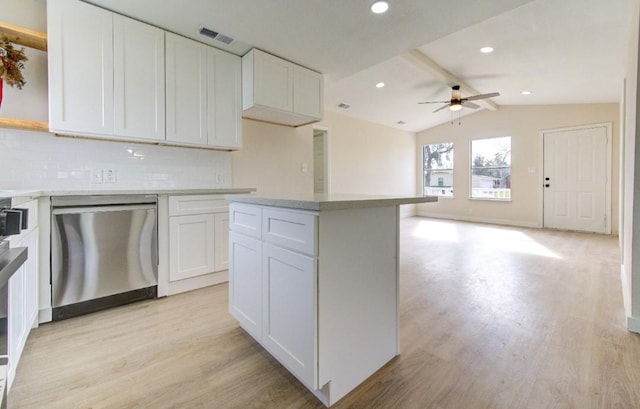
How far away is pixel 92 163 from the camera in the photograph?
2514mm

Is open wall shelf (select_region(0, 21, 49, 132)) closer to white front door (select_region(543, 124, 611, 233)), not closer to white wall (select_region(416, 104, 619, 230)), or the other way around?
white wall (select_region(416, 104, 619, 230))

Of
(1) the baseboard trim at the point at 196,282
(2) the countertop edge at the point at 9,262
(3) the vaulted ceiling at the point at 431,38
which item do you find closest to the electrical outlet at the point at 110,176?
(1) the baseboard trim at the point at 196,282

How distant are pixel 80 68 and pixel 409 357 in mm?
3066

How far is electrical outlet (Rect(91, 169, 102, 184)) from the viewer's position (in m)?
2.51

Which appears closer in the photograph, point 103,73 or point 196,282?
point 103,73

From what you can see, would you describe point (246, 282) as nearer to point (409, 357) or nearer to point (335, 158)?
point (409, 357)

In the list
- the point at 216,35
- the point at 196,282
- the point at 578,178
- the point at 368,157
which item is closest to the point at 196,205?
the point at 196,282

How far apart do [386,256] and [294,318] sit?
0.57 m

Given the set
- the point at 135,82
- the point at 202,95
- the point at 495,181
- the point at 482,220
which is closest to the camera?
the point at 135,82

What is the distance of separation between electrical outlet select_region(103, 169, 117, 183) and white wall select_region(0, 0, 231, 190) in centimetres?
3

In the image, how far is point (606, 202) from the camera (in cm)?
551

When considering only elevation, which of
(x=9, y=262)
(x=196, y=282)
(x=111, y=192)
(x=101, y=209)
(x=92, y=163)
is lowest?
(x=196, y=282)

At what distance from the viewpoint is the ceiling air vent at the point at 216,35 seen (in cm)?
263

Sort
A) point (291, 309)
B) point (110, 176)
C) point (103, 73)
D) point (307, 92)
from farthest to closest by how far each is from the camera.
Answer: point (307, 92) → point (110, 176) → point (103, 73) → point (291, 309)
